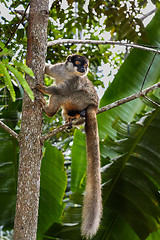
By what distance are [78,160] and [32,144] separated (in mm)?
2122

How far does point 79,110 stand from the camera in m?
4.46

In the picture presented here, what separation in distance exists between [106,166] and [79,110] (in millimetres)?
883

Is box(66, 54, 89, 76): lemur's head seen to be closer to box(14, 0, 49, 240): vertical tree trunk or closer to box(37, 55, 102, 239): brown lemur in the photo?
box(37, 55, 102, 239): brown lemur

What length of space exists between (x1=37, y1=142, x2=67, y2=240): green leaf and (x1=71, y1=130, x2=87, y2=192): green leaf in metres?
0.33

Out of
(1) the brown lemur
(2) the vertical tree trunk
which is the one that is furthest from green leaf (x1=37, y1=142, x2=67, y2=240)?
(2) the vertical tree trunk

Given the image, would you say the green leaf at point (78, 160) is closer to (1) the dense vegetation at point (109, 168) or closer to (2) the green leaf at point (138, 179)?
(1) the dense vegetation at point (109, 168)

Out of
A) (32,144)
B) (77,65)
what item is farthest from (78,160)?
(32,144)

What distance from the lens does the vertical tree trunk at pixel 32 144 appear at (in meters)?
2.77

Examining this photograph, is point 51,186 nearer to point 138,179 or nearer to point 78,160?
point 78,160

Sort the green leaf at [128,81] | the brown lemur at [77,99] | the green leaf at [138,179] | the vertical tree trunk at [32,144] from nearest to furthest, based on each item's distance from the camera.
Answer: the vertical tree trunk at [32,144], the brown lemur at [77,99], the green leaf at [138,179], the green leaf at [128,81]

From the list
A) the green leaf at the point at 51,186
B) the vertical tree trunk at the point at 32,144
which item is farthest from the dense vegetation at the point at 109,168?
the vertical tree trunk at the point at 32,144

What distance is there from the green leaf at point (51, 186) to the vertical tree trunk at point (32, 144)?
5.39 feet

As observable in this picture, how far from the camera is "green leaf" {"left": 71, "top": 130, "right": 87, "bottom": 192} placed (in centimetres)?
494

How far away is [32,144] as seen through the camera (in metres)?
2.95
